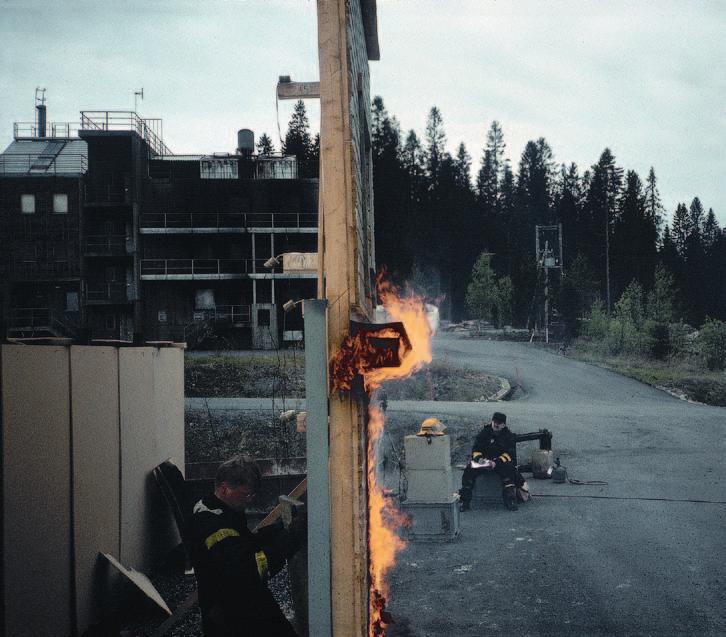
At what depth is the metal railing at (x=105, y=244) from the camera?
37562mm

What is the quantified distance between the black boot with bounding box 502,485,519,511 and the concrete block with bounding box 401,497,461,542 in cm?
192

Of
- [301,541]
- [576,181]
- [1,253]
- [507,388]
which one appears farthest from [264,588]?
[576,181]

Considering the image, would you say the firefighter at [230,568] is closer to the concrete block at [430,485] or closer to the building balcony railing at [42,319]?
the concrete block at [430,485]

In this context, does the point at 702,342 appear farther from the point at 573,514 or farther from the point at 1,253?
the point at 1,253

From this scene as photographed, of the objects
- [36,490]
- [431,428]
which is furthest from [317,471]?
[431,428]

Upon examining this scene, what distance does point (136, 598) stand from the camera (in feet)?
19.0

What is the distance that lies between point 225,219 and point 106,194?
6.73m

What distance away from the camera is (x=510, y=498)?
33.5ft

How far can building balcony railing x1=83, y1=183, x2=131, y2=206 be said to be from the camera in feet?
121

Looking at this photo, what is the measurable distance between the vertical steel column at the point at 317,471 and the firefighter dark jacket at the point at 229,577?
0.23 metres

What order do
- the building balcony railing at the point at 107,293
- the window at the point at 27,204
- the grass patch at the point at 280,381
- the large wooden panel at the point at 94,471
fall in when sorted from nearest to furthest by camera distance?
the large wooden panel at the point at 94,471
the grass patch at the point at 280,381
the window at the point at 27,204
the building balcony railing at the point at 107,293

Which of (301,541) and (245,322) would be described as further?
(245,322)

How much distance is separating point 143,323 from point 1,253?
8.21m

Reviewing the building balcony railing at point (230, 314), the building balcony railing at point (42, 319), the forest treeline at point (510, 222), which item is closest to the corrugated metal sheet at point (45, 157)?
the building balcony railing at point (42, 319)
